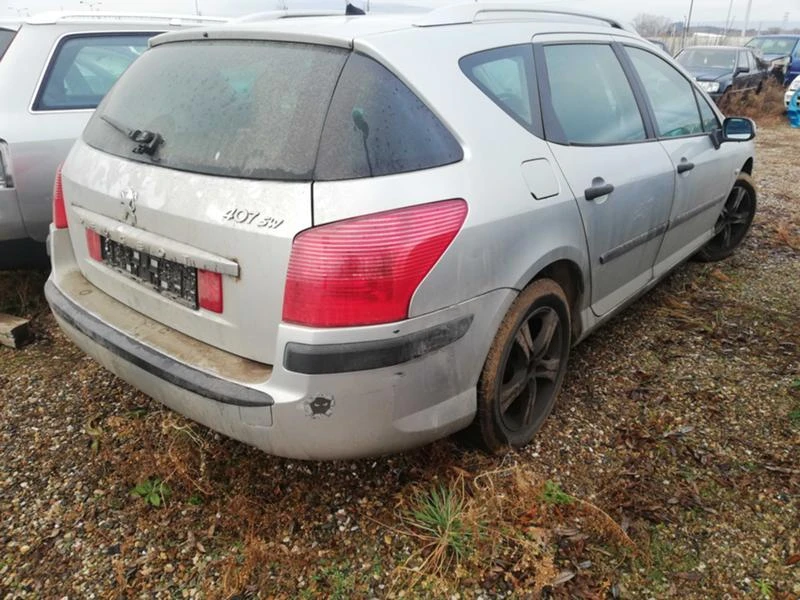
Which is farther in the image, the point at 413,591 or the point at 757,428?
the point at 757,428

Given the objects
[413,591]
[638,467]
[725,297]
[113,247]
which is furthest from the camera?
[725,297]

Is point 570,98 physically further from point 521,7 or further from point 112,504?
point 112,504

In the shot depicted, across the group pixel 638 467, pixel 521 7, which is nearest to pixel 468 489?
pixel 638 467

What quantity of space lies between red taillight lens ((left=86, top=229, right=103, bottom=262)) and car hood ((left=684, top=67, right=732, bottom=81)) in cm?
1285

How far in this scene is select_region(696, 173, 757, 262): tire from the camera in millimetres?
4488

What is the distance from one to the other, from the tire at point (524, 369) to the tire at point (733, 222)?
2428mm

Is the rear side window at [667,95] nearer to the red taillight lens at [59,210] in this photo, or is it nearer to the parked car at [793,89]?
the red taillight lens at [59,210]

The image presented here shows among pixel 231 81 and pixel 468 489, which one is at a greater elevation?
pixel 231 81

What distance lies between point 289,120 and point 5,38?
9.64 feet

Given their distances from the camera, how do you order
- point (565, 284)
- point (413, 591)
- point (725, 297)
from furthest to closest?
1. point (725, 297)
2. point (565, 284)
3. point (413, 591)

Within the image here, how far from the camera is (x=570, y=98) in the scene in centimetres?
264

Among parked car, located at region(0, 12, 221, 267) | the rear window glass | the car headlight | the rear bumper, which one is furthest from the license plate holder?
the car headlight

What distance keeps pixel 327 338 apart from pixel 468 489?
2.97ft

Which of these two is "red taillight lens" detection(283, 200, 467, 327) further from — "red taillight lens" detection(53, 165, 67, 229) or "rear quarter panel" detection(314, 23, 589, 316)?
"red taillight lens" detection(53, 165, 67, 229)
